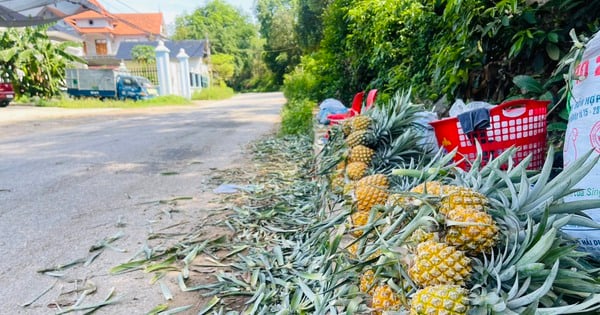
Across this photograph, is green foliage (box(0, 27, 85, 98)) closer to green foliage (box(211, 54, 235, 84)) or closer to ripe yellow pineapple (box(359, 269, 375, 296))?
ripe yellow pineapple (box(359, 269, 375, 296))

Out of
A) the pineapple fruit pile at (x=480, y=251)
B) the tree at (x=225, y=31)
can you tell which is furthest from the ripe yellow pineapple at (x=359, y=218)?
the tree at (x=225, y=31)

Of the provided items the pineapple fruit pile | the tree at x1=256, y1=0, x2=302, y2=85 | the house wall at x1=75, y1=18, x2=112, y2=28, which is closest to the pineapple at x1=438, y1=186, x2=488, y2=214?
the pineapple fruit pile

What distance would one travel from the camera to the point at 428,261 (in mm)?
1065

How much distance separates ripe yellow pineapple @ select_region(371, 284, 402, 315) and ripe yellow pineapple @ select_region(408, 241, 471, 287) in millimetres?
94

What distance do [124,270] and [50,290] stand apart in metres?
0.38

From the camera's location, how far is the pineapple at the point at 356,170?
7.79 feet

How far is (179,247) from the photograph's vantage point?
100.0 inches

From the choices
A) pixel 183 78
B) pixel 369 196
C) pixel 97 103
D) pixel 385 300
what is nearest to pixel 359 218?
pixel 369 196

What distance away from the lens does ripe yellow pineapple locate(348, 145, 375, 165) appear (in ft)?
8.25

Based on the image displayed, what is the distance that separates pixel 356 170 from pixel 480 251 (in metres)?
1.31

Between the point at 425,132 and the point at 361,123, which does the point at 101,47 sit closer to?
the point at 361,123

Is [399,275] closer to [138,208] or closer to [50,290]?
[50,290]

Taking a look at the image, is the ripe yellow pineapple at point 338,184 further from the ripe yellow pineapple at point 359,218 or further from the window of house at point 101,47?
the window of house at point 101,47

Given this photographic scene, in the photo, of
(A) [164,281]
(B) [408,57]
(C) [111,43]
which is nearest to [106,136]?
(B) [408,57]
